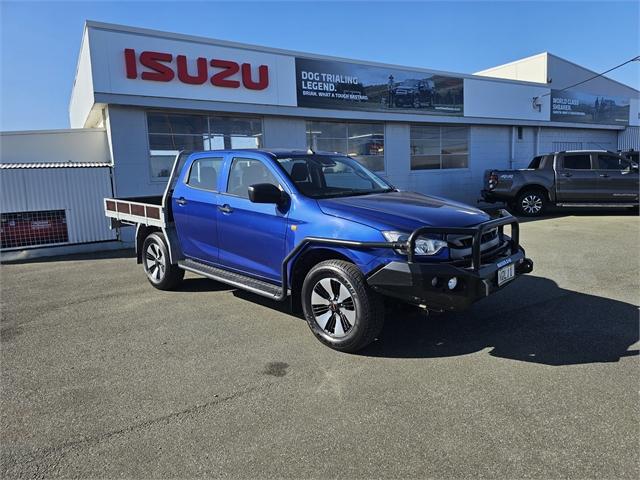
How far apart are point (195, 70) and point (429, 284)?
9.70 metres

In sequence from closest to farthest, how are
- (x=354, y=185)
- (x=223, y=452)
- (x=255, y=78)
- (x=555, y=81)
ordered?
(x=223, y=452), (x=354, y=185), (x=255, y=78), (x=555, y=81)

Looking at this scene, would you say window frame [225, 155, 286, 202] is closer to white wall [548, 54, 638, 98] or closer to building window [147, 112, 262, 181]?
building window [147, 112, 262, 181]

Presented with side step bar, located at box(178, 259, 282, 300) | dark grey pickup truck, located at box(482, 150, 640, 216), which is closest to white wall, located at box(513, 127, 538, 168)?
dark grey pickup truck, located at box(482, 150, 640, 216)

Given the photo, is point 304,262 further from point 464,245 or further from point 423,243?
point 464,245

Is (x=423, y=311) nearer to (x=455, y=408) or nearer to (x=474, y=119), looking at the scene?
(x=455, y=408)

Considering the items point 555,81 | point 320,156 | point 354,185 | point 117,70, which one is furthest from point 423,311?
point 555,81

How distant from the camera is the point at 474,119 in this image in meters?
17.2

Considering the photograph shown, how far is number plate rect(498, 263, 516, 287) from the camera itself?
13.5 feet

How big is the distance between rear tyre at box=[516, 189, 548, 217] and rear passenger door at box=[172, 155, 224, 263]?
36.5ft

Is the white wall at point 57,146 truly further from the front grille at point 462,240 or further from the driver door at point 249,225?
the front grille at point 462,240

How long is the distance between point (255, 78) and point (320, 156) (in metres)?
7.68

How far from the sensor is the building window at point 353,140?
45.8 ft

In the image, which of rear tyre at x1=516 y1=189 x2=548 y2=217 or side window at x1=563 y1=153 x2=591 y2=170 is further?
rear tyre at x1=516 y1=189 x2=548 y2=217

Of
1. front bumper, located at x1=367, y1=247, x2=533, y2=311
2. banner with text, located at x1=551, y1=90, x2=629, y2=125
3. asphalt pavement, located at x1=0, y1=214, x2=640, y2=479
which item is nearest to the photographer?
asphalt pavement, located at x1=0, y1=214, x2=640, y2=479
